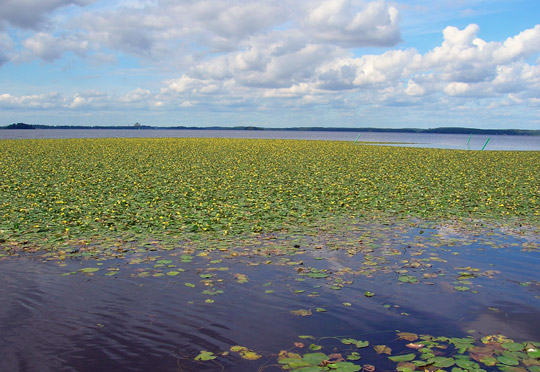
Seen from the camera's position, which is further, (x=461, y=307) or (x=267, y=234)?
(x=267, y=234)

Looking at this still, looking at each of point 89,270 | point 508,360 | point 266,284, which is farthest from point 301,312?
point 89,270

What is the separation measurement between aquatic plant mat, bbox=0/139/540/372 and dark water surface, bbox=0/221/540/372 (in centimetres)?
3

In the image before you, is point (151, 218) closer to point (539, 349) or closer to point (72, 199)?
point (72, 199)

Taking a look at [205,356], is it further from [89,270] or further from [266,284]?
[89,270]

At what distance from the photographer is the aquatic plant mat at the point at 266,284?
5773mm

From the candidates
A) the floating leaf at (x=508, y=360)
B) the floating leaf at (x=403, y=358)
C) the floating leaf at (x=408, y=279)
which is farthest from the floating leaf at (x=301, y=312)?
the floating leaf at (x=508, y=360)

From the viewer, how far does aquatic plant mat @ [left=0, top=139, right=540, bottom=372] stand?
18.9ft

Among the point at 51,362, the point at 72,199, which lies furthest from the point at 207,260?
the point at 72,199

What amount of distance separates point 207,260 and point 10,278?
12.9ft

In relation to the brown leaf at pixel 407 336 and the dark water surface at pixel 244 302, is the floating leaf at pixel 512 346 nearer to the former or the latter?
the dark water surface at pixel 244 302

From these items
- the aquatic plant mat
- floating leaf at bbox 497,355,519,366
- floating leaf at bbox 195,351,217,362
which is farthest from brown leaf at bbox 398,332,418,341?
floating leaf at bbox 195,351,217,362

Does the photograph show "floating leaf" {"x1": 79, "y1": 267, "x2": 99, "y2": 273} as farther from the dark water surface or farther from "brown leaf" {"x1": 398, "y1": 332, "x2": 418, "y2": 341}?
"brown leaf" {"x1": 398, "y1": 332, "x2": 418, "y2": 341}

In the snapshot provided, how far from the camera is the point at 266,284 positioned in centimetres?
840

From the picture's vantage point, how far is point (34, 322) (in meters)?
6.61
